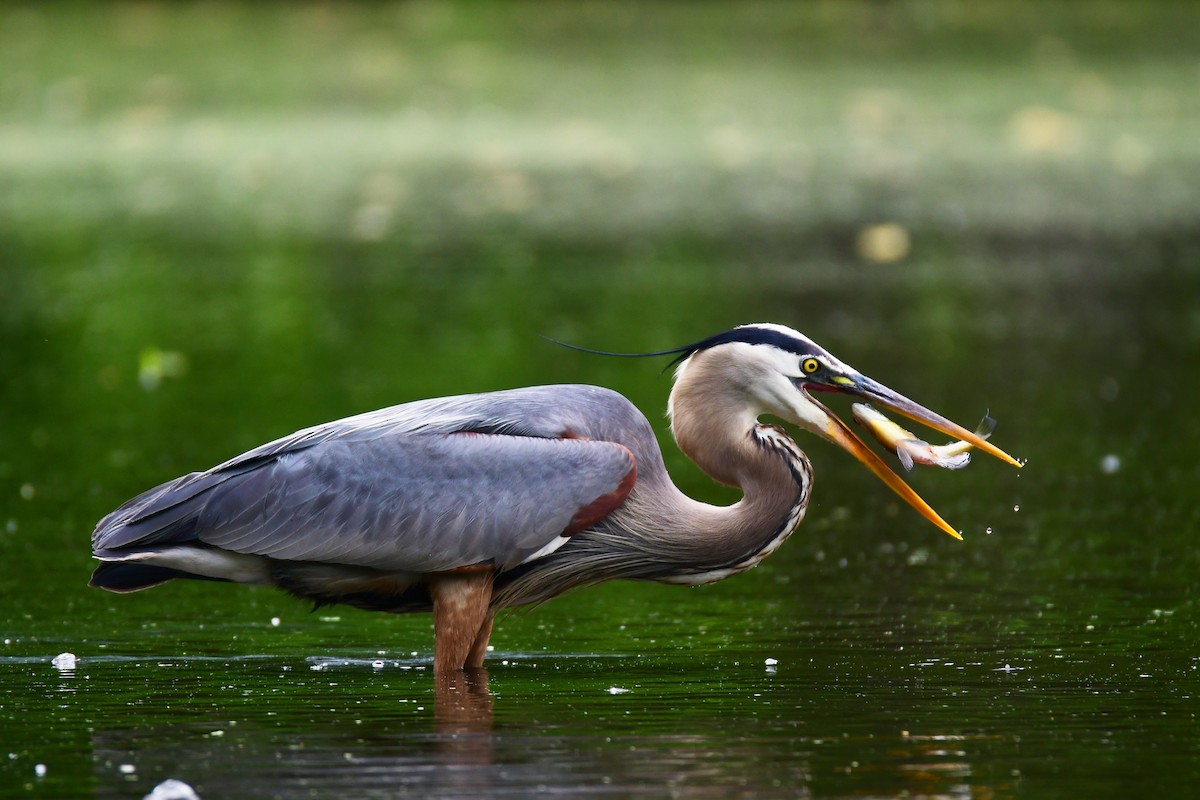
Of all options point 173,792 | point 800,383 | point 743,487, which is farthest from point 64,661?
point 800,383

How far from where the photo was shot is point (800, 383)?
7.66m

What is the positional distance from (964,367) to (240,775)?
30.0ft

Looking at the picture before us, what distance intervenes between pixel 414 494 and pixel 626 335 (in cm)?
776

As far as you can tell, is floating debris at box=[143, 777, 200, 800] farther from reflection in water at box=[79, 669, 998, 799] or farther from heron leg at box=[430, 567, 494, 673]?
heron leg at box=[430, 567, 494, 673]

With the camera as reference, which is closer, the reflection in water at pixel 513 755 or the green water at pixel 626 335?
the reflection in water at pixel 513 755

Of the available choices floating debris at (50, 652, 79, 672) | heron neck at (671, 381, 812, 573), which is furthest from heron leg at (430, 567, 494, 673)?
floating debris at (50, 652, 79, 672)

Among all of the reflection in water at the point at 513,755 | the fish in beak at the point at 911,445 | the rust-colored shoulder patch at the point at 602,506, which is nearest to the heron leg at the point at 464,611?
the rust-colored shoulder patch at the point at 602,506

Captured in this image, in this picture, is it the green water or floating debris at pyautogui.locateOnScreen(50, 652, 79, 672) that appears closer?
the green water

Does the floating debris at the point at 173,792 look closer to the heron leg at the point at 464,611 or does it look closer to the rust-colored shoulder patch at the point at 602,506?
the heron leg at the point at 464,611

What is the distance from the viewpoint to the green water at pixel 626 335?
6.47m

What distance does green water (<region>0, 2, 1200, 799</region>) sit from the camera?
21.2 feet

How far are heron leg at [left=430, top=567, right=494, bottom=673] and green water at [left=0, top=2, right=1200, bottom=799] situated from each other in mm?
146

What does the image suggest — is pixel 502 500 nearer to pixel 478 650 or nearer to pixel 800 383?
pixel 478 650

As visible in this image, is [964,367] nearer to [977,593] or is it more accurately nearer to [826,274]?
[826,274]
